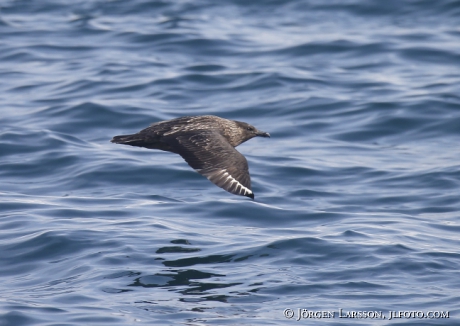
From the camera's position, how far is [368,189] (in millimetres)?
9180

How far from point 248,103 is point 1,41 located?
5007mm

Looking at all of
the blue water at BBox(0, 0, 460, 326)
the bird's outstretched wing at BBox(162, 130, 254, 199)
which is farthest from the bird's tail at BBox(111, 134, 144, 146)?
the blue water at BBox(0, 0, 460, 326)

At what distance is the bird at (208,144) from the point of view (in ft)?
21.4

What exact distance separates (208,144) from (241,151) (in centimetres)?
353

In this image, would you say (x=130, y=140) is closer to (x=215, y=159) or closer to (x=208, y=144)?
(x=208, y=144)

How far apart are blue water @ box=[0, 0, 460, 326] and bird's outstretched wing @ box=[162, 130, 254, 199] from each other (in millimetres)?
791

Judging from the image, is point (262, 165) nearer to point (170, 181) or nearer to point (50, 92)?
point (170, 181)

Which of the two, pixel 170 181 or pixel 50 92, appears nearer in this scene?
pixel 170 181

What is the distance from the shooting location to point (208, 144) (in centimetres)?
696

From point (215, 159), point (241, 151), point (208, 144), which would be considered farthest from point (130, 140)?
point (241, 151)

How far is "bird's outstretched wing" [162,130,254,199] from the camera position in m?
6.43

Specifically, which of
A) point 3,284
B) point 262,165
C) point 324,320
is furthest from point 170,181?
point 324,320

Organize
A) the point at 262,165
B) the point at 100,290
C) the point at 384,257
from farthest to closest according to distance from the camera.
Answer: the point at 262,165, the point at 384,257, the point at 100,290

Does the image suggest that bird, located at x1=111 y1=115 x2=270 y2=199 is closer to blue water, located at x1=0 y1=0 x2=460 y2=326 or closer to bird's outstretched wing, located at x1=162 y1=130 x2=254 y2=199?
bird's outstretched wing, located at x1=162 y1=130 x2=254 y2=199
